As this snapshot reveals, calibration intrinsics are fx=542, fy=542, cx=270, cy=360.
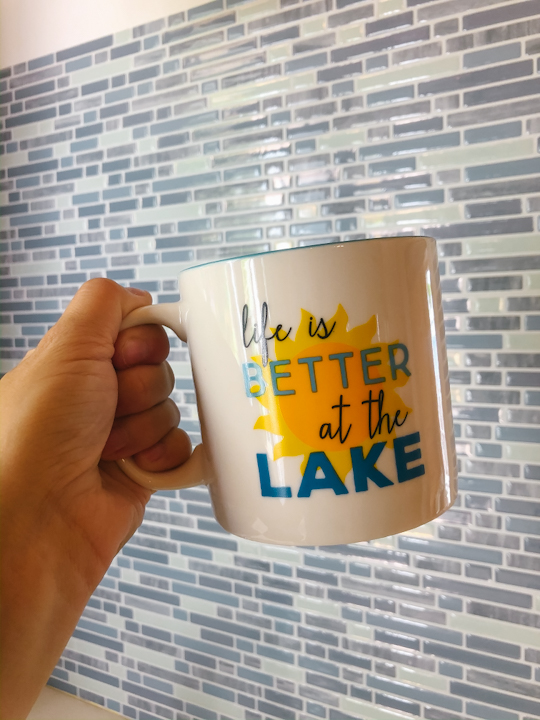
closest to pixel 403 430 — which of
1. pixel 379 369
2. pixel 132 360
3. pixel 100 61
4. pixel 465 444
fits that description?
pixel 379 369

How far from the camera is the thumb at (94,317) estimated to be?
564 mm

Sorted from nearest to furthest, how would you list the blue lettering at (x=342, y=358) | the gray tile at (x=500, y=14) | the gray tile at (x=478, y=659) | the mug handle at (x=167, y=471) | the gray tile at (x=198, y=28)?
the blue lettering at (x=342, y=358) → the mug handle at (x=167, y=471) → the gray tile at (x=500, y=14) → the gray tile at (x=478, y=659) → the gray tile at (x=198, y=28)

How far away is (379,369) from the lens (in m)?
0.45

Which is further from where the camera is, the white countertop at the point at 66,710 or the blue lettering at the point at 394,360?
the white countertop at the point at 66,710

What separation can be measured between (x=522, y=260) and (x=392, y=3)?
1.51ft

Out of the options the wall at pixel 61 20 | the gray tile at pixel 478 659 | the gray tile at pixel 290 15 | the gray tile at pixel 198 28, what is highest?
the wall at pixel 61 20

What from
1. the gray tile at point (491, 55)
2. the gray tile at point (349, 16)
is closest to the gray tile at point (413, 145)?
the gray tile at point (491, 55)

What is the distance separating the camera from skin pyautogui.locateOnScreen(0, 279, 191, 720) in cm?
52

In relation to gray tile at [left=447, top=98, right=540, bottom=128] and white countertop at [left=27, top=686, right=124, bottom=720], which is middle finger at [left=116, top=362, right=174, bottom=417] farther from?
white countertop at [left=27, top=686, right=124, bottom=720]

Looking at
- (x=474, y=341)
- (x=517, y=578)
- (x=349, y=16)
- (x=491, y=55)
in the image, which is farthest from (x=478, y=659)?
(x=349, y=16)

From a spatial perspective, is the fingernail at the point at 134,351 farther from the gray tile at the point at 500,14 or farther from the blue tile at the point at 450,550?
the gray tile at the point at 500,14

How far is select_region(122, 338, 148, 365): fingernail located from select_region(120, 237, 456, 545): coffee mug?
4.9 inches

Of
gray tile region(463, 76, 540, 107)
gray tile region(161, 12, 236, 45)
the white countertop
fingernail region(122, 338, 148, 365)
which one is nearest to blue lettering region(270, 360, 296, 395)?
fingernail region(122, 338, 148, 365)

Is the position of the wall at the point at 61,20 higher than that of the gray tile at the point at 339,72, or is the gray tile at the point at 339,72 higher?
the wall at the point at 61,20
